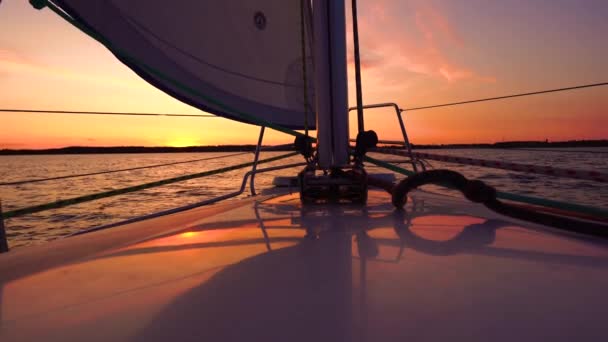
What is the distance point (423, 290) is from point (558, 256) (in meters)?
0.42

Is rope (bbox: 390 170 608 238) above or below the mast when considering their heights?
below

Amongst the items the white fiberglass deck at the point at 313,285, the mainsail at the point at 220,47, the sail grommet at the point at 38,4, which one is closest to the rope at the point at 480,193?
the white fiberglass deck at the point at 313,285

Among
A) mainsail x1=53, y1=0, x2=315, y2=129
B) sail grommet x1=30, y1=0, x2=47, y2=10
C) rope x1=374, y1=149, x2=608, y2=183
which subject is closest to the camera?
rope x1=374, y1=149, x2=608, y2=183

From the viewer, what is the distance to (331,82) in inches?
72.5

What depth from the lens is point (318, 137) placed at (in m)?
1.87

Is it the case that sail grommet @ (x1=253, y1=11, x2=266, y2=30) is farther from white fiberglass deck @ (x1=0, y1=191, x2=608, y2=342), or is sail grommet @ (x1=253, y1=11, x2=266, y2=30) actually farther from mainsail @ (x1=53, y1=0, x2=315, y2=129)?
white fiberglass deck @ (x1=0, y1=191, x2=608, y2=342)

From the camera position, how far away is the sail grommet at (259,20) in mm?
3088

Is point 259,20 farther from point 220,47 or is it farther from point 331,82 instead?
point 331,82

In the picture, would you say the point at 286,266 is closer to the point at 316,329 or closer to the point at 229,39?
the point at 316,329

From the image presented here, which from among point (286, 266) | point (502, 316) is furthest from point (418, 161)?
point (502, 316)

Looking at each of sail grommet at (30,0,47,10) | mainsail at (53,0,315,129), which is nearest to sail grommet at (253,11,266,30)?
mainsail at (53,0,315,129)

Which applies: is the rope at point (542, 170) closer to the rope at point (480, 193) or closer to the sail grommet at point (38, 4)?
the rope at point (480, 193)

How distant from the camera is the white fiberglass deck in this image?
56 cm

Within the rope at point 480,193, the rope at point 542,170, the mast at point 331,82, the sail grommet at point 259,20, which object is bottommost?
the rope at point 480,193
